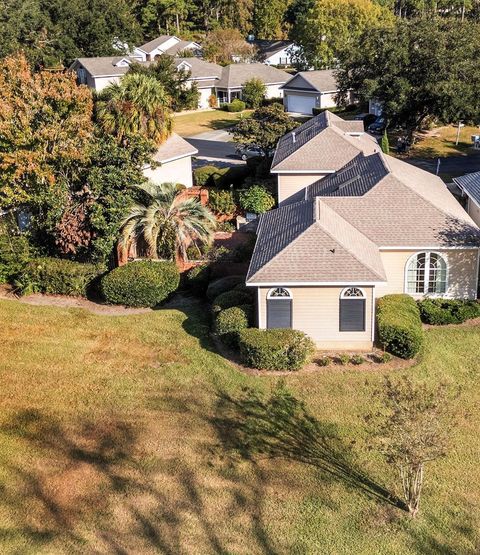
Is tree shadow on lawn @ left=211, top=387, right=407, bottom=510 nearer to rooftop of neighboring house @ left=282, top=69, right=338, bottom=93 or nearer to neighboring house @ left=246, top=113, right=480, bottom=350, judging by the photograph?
neighboring house @ left=246, top=113, right=480, bottom=350

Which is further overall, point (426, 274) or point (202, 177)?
point (202, 177)

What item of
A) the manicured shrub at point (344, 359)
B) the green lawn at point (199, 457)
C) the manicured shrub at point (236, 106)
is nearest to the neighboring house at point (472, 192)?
the green lawn at point (199, 457)

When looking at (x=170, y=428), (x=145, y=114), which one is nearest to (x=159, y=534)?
(x=170, y=428)

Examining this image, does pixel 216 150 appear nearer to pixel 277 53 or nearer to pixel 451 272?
pixel 451 272

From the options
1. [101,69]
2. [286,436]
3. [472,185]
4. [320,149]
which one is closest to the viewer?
[286,436]

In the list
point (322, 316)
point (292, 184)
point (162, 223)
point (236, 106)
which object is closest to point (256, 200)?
point (292, 184)

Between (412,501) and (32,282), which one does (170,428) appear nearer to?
(412,501)

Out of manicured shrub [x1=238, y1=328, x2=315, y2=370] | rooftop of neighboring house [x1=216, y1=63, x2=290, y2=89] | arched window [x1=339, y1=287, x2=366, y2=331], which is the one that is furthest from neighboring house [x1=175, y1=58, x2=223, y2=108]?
manicured shrub [x1=238, y1=328, x2=315, y2=370]
